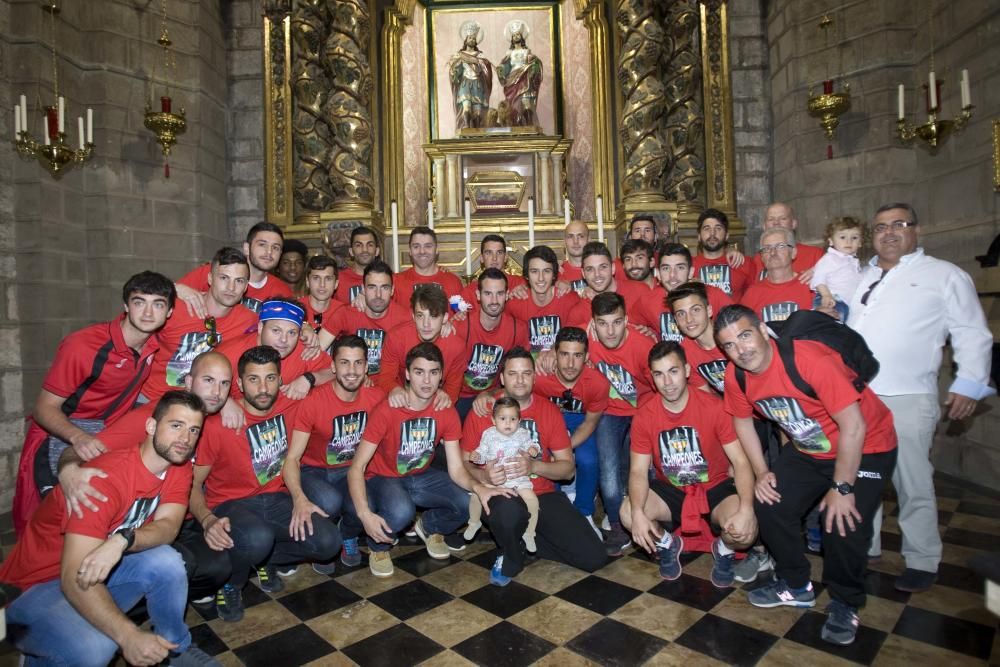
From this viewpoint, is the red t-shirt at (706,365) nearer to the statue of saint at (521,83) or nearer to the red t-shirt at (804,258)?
the red t-shirt at (804,258)

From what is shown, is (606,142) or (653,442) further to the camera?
(606,142)

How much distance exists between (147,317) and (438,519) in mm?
1975

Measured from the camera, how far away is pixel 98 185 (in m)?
6.20

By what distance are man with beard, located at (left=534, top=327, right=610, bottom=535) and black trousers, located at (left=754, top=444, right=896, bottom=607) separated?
3.88 ft

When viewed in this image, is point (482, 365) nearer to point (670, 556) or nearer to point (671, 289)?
point (671, 289)

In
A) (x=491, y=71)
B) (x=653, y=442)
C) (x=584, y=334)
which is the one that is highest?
(x=491, y=71)

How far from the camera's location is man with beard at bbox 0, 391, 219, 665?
2.12m

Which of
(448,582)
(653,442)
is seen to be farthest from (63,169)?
(653,442)

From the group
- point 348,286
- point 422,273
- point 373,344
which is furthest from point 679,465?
point 348,286

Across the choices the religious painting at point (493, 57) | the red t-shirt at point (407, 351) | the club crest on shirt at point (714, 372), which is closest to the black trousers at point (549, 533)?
the red t-shirt at point (407, 351)

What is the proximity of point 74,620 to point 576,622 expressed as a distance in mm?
2002

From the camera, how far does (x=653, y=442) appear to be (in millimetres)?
3285

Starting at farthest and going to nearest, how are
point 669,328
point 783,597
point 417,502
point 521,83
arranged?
point 521,83 < point 669,328 < point 417,502 < point 783,597

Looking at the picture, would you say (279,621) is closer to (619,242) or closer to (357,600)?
(357,600)
